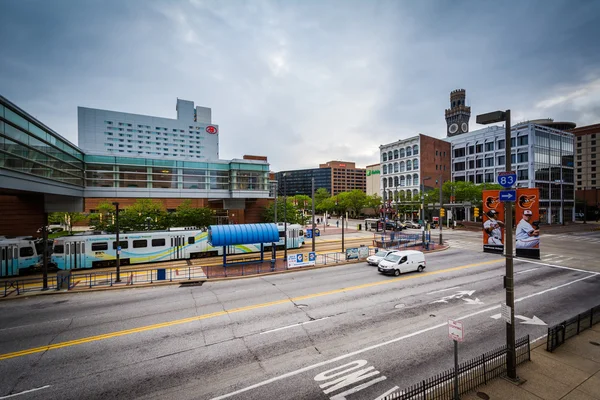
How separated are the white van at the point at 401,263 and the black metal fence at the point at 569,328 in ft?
34.3

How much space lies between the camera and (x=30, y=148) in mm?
19641

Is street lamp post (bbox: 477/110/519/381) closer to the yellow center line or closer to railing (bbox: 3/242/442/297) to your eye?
the yellow center line

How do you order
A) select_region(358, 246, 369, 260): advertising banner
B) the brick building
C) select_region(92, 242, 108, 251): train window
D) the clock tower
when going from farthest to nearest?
the clock tower < the brick building < select_region(358, 246, 369, 260): advertising banner < select_region(92, 242, 108, 251): train window

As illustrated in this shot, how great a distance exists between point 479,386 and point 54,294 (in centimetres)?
2355

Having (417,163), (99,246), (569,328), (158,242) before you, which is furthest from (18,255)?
(417,163)

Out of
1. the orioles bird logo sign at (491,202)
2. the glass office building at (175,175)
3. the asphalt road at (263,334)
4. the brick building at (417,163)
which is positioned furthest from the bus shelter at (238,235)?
the brick building at (417,163)

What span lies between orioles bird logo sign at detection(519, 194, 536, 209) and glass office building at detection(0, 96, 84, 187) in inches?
994

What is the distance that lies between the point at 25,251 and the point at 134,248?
318 inches

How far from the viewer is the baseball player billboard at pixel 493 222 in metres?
9.77

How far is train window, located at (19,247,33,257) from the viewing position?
23172 mm

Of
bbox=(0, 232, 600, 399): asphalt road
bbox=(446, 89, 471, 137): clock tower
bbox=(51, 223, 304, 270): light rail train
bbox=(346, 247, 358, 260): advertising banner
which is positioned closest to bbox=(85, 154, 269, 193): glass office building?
bbox=(51, 223, 304, 270): light rail train

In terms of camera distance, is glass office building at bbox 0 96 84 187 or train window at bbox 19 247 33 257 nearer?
glass office building at bbox 0 96 84 187

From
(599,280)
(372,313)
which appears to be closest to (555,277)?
(599,280)

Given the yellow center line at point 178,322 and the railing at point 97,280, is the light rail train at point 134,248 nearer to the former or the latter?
the railing at point 97,280
